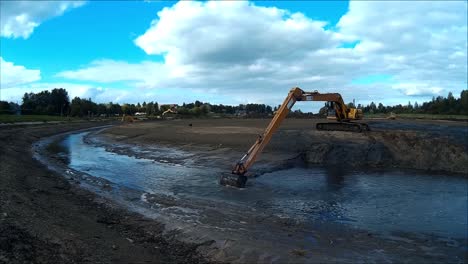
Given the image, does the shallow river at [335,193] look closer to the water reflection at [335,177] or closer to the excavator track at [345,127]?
the water reflection at [335,177]

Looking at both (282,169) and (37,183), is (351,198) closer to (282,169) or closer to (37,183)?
(282,169)

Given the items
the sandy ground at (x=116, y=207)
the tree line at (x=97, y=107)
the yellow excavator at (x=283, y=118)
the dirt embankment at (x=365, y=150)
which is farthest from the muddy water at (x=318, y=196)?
the tree line at (x=97, y=107)

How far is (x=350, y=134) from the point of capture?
109ft

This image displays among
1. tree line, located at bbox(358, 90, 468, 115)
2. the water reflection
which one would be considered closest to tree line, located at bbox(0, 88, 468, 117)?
tree line, located at bbox(358, 90, 468, 115)

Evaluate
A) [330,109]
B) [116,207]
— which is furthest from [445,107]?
[116,207]

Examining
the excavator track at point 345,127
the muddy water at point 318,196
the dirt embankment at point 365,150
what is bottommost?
the muddy water at point 318,196

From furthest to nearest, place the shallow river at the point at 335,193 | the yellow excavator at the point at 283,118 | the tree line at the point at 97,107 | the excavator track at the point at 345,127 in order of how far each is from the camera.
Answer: the tree line at the point at 97,107, the excavator track at the point at 345,127, the yellow excavator at the point at 283,118, the shallow river at the point at 335,193

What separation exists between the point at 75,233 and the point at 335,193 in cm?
1115

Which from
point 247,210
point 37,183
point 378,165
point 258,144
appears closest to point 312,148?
point 378,165

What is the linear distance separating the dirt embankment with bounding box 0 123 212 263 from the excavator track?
81.8 ft

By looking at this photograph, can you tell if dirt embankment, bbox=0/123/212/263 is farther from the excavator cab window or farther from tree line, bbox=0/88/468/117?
tree line, bbox=0/88/468/117

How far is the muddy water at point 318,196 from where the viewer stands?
1320cm

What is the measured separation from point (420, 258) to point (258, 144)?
10.8m

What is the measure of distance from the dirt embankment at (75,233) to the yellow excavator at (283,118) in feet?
19.8
